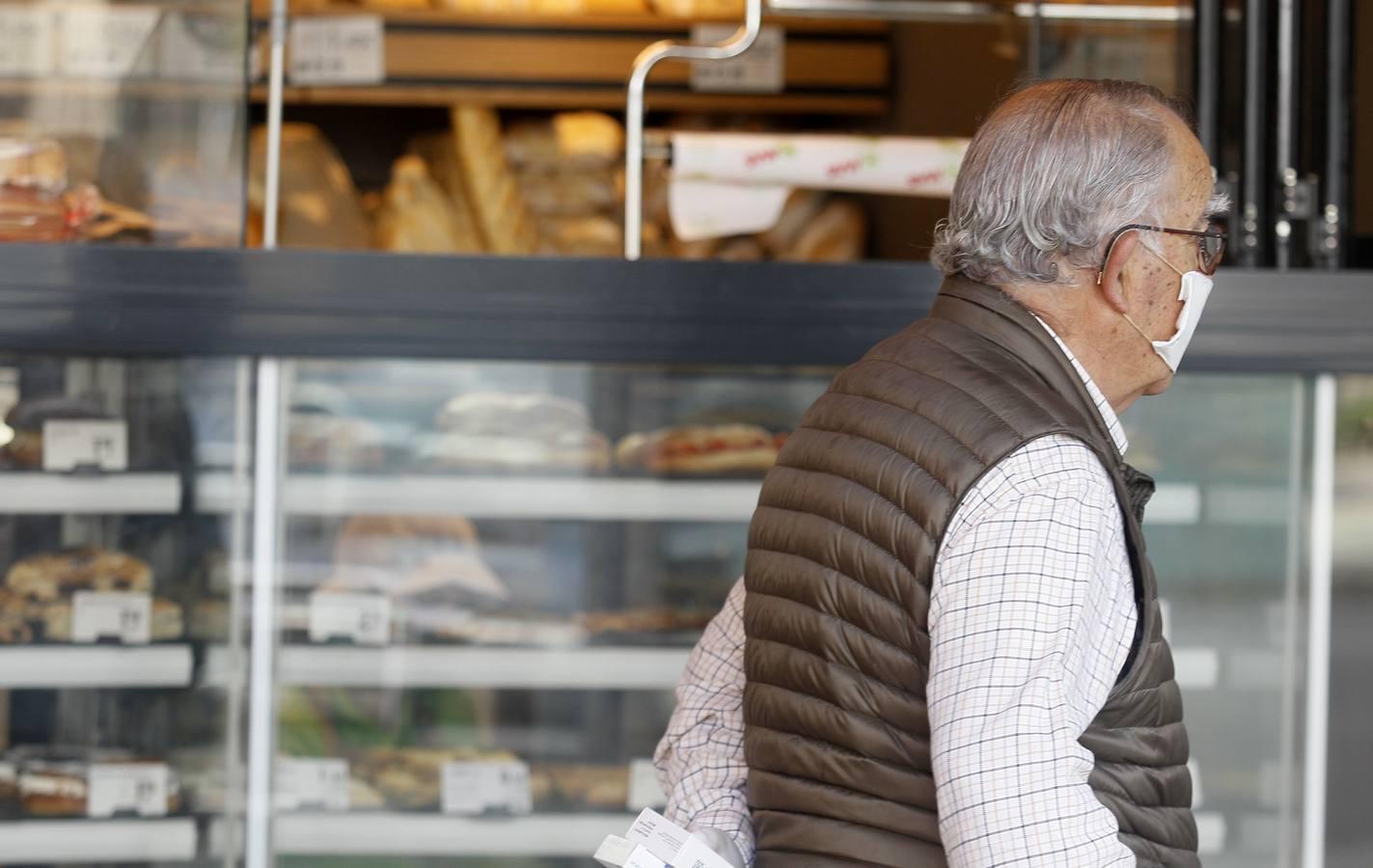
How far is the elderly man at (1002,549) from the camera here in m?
1.16

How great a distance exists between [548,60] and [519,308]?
1.99 metres

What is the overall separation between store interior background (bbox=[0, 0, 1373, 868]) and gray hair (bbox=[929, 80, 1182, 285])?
4.00 ft

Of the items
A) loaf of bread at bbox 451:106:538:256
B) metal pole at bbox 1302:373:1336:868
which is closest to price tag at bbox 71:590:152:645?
loaf of bread at bbox 451:106:538:256

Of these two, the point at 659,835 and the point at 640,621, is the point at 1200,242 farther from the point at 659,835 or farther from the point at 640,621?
the point at 640,621

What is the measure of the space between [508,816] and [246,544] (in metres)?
0.65

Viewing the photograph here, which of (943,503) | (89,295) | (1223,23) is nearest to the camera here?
(943,503)

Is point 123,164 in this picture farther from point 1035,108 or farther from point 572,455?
point 1035,108

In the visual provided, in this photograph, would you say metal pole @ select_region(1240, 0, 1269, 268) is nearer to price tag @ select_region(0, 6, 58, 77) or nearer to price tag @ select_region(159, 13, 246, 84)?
price tag @ select_region(159, 13, 246, 84)

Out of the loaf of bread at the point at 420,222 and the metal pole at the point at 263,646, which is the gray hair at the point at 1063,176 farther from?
the loaf of bread at the point at 420,222

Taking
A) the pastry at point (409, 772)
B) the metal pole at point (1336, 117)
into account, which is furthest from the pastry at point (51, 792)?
the metal pole at point (1336, 117)

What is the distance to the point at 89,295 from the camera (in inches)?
93.0

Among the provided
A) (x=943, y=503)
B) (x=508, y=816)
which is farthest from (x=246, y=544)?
(x=943, y=503)

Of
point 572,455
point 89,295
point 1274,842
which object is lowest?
point 1274,842

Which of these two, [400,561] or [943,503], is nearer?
[943,503]
